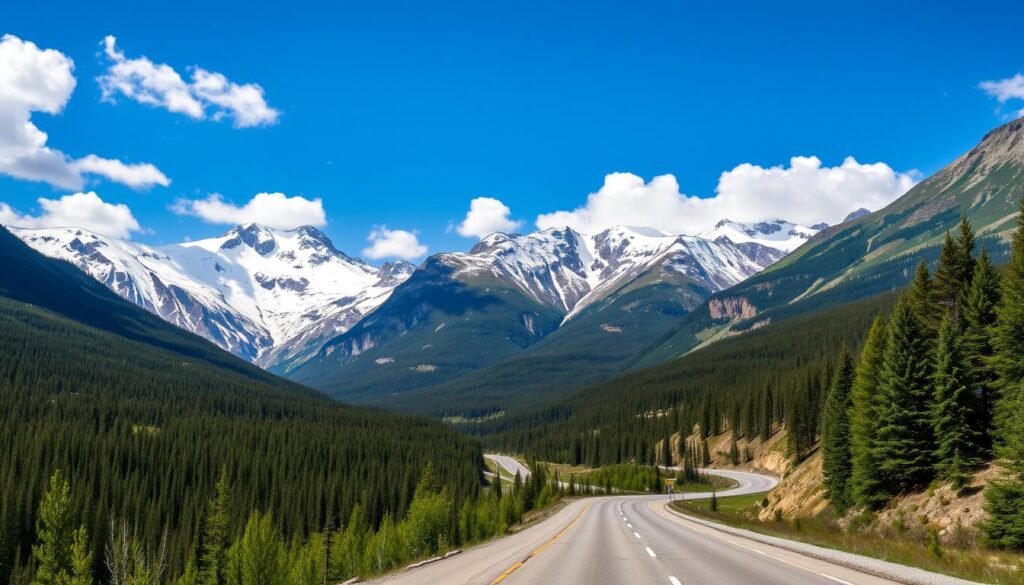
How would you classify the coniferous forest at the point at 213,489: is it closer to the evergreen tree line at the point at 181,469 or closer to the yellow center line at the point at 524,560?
the evergreen tree line at the point at 181,469

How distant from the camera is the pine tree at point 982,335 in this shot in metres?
42.1

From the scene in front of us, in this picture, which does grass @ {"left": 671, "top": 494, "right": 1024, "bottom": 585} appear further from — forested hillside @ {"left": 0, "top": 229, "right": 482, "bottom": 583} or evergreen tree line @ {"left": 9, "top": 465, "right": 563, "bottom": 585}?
forested hillside @ {"left": 0, "top": 229, "right": 482, "bottom": 583}

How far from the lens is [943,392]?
40688 millimetres

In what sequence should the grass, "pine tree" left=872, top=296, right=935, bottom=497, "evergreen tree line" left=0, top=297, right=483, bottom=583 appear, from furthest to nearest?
"evergreen tree line" left=0, top=297, right=483, bottom=583
"pine tree" left=872, top=296, right=935, bottom=497
the grass

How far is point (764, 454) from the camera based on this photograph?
129750mm

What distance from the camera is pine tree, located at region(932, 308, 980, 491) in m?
38.3

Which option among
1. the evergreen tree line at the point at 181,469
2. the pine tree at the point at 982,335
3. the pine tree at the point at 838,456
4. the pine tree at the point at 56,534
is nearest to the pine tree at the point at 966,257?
the pine tree at the point at 982,335

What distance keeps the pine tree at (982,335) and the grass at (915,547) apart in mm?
9029

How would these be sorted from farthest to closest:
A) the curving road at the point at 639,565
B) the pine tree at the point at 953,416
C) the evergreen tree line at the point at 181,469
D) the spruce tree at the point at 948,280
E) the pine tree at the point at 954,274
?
the evergreen tree line at the point at 181,469, the spruce tree at the point at 948,280, the pine tree at the point at 954,274, the pine tree at the point at 953,416, the curving road at the point at 639,565

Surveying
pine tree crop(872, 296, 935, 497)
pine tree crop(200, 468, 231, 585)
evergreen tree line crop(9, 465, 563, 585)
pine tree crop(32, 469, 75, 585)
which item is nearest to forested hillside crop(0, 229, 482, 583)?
pine tree crop(200, 468, 231, 585)

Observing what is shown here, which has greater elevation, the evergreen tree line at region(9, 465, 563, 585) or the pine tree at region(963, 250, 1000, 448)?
the pine tree at region(963, 250, 1000, 448)

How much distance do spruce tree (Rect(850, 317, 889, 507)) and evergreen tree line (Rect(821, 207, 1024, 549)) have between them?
0.24 ft

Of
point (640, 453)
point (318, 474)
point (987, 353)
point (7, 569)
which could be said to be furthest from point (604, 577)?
point (640, 453)

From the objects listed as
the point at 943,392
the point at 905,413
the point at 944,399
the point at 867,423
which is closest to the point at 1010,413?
the point at 944,399
